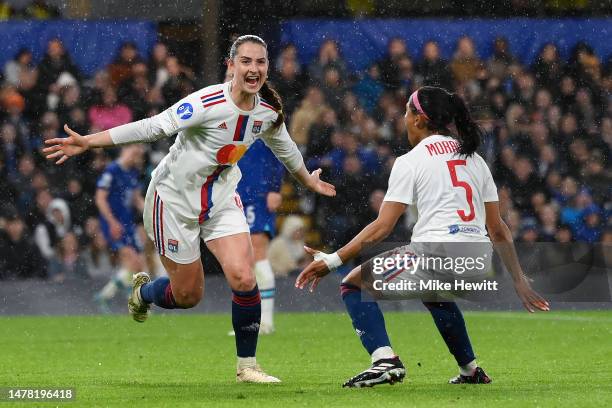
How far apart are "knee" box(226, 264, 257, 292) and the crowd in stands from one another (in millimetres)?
7767

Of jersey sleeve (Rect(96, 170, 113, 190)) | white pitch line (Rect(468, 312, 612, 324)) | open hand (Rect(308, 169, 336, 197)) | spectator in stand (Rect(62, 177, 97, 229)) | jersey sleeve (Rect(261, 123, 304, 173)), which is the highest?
jersey sleeve (Rect(261, 123, 304, 173))

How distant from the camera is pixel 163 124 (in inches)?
316

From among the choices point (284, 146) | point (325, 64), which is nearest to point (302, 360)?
point (284, 146)

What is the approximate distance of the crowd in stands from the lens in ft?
53.2

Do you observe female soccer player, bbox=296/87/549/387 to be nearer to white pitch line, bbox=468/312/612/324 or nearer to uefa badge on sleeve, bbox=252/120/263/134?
uefa badge on sleeve, bbox=252/120/263/134

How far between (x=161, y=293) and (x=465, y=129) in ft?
7.46

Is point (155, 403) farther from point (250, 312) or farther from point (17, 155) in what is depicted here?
point (17, 155)

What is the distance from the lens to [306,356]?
412 inches

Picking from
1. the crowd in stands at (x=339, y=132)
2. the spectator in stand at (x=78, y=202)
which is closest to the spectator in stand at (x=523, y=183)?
the crowd in stands at (x=339, y=132)

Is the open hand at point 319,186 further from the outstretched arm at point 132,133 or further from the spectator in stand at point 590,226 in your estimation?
the spectator in stand at point 590,226

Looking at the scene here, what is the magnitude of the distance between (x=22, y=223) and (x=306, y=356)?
6817 mm

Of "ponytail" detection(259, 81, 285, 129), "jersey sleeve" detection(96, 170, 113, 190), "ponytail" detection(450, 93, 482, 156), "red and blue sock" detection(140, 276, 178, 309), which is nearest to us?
"ponytail" detection(450, 93, 482, 156)

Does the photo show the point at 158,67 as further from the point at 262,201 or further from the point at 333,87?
the point at 262,201

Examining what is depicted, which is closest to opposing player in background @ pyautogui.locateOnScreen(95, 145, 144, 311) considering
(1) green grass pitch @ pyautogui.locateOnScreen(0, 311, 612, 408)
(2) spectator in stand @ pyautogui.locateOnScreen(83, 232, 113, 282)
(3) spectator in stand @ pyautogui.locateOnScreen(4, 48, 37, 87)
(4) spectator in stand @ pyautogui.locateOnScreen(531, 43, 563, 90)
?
(2) spectator in stand @ pyautogui.locateOnScreen(83, 232, 113, 282)
